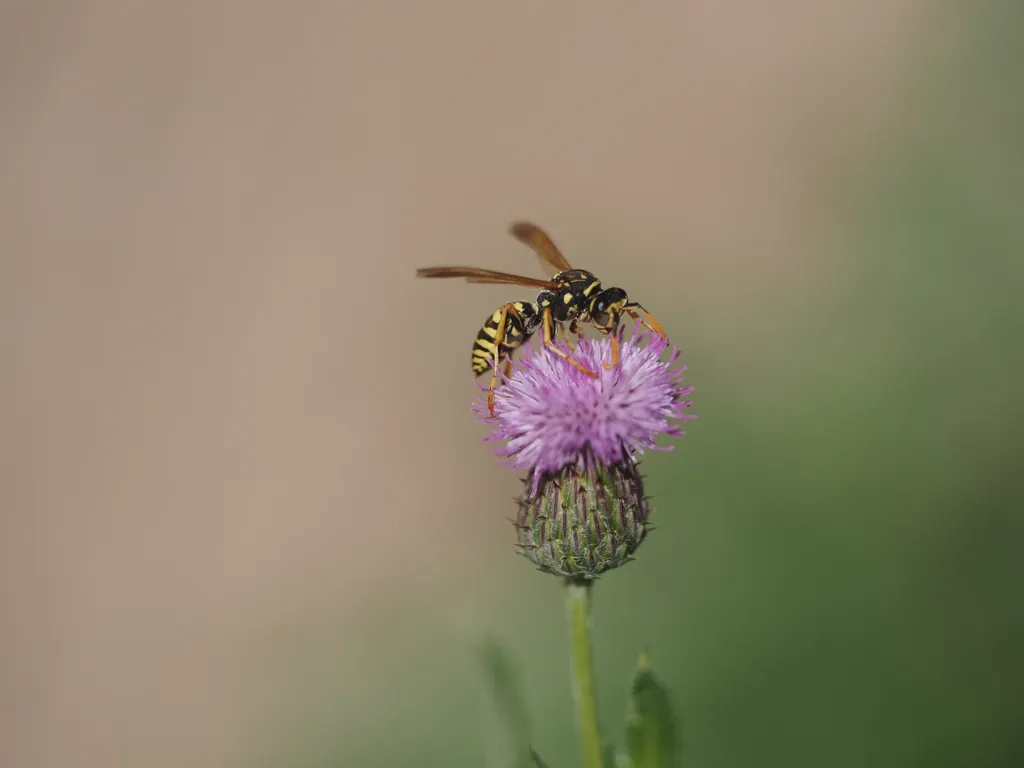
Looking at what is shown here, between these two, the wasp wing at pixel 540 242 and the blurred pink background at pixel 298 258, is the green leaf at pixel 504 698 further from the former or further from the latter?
the blurred pink background at pixel 298 258

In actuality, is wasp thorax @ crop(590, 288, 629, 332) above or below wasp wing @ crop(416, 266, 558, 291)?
below

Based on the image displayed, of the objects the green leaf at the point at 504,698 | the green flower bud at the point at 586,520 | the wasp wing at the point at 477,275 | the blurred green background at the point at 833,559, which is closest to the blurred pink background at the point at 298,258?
the blurred green background at the point at 833,559

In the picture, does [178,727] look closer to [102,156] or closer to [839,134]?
[102,156]

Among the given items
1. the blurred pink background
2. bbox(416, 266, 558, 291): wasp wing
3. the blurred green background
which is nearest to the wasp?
bbox(416, 266, 558, 291): wasp wing

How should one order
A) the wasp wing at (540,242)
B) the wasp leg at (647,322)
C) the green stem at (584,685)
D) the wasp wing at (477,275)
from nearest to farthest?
the wasp wing at (477,275) → the green stem at (584,685) → the wasp leg at (647,322) → the wasp wing at (540,242)

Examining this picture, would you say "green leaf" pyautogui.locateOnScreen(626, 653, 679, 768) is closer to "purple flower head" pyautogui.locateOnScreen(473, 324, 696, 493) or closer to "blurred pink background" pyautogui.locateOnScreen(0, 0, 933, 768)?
"purple flower head" pyautogui.locateOnScreen(473, 324, 696, 493)

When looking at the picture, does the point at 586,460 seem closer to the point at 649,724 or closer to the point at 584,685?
the point at 584,685

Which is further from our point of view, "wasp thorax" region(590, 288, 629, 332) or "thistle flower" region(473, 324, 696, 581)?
"wasp thorax" region(590, 288, 629, 332)

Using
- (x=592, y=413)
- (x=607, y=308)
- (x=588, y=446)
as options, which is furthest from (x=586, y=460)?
(x=607, y=308)

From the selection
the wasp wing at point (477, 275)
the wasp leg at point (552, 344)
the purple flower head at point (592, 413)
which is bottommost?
the purple flower head at point (592, 413)
